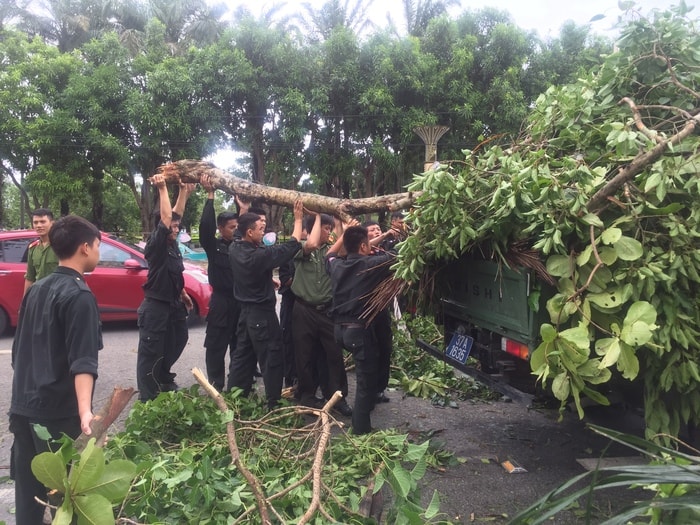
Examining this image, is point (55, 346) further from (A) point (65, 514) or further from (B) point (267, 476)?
(B) point (267, 476)

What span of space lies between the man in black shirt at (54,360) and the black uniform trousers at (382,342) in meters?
2.50

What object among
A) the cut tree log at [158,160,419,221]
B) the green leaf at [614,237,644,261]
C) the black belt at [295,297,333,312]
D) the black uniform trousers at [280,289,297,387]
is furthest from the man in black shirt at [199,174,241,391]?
the green leaf at [614,237,644,261]

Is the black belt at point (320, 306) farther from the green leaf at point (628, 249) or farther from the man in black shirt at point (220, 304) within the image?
the green leaf at point (628, 249)

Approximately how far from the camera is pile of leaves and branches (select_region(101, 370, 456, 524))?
7.48 ft

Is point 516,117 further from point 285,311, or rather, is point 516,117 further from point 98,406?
point 98,406

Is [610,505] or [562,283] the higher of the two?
[562,283]

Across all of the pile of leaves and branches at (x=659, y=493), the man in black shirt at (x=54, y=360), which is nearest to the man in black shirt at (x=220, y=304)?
the man in black shirt at (x=54, y=360)

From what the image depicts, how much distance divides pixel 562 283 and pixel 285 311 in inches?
133

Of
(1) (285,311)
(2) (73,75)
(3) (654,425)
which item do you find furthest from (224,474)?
(2) (73,75)

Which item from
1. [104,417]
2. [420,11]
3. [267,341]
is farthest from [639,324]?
[420,11]

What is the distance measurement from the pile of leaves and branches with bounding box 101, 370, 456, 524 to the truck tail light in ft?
3.09

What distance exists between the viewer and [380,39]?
1527 cm

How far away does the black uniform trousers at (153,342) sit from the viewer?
4.86 meters

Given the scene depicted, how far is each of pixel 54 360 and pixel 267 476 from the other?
3.72 feet
